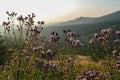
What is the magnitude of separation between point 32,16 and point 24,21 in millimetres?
444

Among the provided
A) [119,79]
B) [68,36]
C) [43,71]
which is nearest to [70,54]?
[68,36]

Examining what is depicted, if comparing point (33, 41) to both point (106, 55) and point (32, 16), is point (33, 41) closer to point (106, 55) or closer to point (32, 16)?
point (32, 16)

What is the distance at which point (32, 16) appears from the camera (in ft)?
48.8

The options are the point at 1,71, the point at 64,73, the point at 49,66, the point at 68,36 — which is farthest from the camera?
the point at 1,71

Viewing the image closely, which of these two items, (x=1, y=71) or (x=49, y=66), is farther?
(x=1, y=71)

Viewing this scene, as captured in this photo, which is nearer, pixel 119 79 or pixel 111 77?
pixel 111 77

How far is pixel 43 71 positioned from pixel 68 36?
2.98 m

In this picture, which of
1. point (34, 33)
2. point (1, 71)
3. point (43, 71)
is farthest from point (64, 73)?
point (1, 71)

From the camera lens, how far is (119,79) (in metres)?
16.1

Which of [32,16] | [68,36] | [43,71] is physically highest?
[32,16]

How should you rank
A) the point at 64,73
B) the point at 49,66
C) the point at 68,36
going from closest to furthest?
the point at 49,66
the point at 64,73
the point at 68,36

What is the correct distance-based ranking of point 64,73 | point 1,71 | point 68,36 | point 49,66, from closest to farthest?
1. point 49,66
2. point 64,73
3. point 68,36
4. point 1,71

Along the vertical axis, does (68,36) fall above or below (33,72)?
above

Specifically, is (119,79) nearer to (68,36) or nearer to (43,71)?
(68,36)
